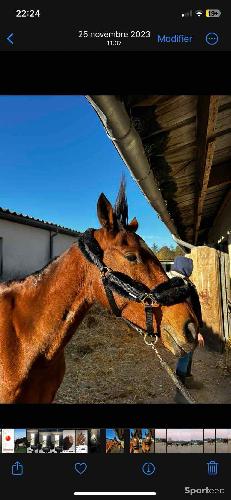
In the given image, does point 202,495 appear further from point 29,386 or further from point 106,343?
point 106,343

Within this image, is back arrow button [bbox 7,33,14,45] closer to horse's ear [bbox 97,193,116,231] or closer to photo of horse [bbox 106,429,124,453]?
horse's ear [bbox 97,193,116,231]

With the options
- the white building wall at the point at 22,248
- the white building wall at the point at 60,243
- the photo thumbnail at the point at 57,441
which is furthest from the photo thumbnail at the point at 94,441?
the white building wall at the point at 60,243

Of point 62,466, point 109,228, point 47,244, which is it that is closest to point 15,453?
point 62,466

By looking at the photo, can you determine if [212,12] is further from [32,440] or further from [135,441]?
[32,440]

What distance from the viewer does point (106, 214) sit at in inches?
80.5

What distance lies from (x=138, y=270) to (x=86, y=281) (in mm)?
388

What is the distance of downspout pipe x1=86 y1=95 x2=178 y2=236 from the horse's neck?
761 millimetres

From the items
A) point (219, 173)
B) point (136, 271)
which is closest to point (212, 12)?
point (136, 271)

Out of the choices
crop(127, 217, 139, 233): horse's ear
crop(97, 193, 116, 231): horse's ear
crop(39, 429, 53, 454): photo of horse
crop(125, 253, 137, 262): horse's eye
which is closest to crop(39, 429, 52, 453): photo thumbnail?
crop(39, 429, 53, 454): photo of horse

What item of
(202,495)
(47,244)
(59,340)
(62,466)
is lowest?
(202,495)

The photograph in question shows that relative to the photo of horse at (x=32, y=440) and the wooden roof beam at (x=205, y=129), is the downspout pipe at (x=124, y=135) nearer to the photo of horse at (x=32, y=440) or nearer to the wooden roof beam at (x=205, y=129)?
the wooden roof beam at (x=205, y=129)

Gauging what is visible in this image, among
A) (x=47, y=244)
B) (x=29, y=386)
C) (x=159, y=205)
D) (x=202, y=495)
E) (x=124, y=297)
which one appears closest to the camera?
(x=202, y=495)

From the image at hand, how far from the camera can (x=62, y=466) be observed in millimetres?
1444

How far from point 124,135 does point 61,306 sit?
117 centimetres
